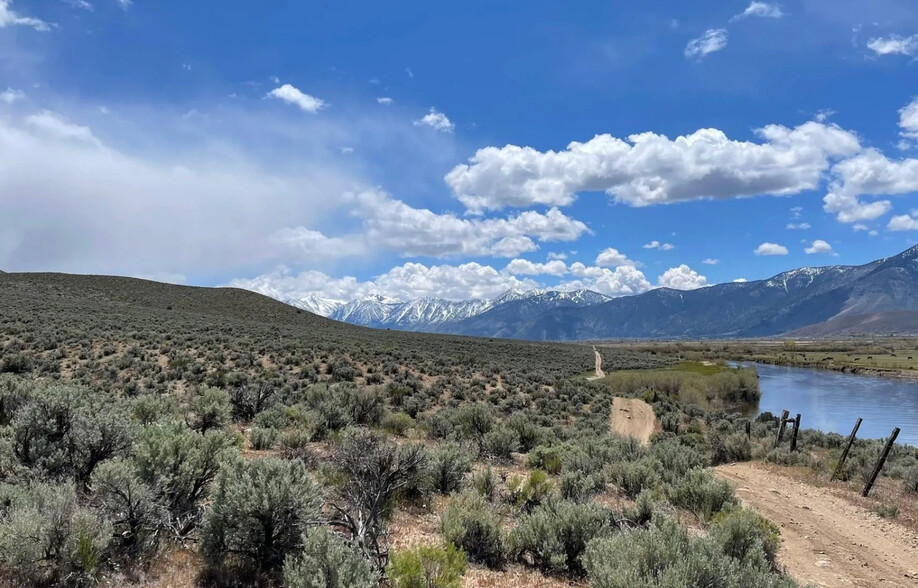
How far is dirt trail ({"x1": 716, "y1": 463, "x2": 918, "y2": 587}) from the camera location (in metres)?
8.89

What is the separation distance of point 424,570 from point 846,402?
2213 inches

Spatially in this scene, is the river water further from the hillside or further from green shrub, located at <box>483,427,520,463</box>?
green shrub, located at <box>483,427,520,463</box>

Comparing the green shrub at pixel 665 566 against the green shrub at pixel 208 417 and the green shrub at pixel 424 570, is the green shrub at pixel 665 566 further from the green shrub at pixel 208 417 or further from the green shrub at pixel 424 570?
the green shrub at pixel 208 417

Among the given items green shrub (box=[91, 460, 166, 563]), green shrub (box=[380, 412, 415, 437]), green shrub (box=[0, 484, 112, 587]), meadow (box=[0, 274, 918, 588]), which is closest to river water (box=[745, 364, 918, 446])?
meadow (box=[0, 274, 918, 588])

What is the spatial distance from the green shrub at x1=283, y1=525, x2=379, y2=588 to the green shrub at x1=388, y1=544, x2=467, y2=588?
0.37 metres

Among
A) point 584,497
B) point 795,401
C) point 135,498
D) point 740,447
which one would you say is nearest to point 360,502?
point 135,498

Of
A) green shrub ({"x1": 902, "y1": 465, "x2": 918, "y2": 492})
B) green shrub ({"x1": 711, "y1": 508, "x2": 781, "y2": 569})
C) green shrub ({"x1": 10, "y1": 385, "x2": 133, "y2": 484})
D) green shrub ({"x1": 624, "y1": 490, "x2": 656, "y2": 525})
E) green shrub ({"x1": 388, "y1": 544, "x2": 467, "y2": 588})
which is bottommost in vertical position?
green shrub ({"x1": 902, "y1": 465, "x2": 918, "y2": 492})

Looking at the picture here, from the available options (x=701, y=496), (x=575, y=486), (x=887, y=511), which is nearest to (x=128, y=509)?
(x=575, y=486)

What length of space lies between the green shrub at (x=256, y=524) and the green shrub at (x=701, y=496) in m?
7.90

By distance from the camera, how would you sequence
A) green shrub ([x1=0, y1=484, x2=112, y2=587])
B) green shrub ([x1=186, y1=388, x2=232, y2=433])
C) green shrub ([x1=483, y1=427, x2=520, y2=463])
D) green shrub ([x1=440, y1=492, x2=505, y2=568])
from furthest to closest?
green shrub ([x1=483, y1=427, x2=520, y2=463]) < green shrub ([x1=186, y1=388, x2=232, y2=433]) < green shrub ([x1=440, y1=492, x2=505, y2=568]) < green shrub ([x1=0, y1=484, x2=112, y2=587])

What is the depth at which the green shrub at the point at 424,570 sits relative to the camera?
4.69 m

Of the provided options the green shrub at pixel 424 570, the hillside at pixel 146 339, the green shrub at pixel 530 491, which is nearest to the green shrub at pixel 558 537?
the green shrub at pixel 530 491

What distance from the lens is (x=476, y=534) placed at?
6836 millimetres

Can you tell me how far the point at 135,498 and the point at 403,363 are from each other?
31.7 metres
